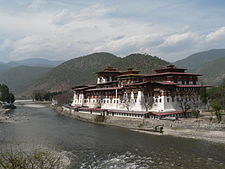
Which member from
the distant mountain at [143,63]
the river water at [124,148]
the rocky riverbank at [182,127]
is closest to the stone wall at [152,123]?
the rocky riverbank at [182,127]

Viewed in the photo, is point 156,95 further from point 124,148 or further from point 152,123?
point 124,148

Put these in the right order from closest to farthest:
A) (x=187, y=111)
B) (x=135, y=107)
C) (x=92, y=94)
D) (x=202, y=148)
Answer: (x=202, y=148)
(x=187, y=111)
(x=135, y=107)
(x=92, y=94)

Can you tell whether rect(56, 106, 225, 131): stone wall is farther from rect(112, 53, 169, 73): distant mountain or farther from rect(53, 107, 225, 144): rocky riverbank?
rect(112, 53, 169, 73): distant mountain

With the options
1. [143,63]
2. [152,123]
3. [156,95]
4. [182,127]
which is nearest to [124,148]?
[182,127]

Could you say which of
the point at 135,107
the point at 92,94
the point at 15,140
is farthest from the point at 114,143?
the point at 92,94

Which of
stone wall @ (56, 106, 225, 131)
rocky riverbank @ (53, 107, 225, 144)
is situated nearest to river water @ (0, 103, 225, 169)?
rocky riverbank @ (53, 107, 225, 144)

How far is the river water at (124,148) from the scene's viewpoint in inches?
1448

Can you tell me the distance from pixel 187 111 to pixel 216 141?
23.0 meters

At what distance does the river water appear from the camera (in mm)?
36781

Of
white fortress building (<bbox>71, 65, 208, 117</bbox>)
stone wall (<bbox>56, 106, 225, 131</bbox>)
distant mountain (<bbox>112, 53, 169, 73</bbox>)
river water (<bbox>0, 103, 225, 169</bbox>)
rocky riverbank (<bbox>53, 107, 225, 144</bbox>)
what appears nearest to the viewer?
river water (<bbox>0, 103, 225, 169</bbox>)

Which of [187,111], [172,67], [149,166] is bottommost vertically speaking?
[149,166]

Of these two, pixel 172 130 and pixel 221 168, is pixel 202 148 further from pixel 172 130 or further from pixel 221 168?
pixel 172 130

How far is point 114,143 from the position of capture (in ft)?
165

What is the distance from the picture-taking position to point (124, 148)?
46.3 m
